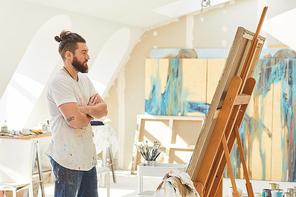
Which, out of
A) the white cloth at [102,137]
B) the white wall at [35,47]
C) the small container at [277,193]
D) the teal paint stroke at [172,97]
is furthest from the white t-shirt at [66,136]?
the teal paint stroke at [172,97]

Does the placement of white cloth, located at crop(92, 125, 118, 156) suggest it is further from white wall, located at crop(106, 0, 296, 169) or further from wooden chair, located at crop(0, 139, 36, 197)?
wooden chair, located at crop(0, 139, 36, 197)

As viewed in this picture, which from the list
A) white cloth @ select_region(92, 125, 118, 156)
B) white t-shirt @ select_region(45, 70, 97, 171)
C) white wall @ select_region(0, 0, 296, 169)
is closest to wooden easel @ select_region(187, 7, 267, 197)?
white t-shirt @ select_region(45, 70, 97, 171)

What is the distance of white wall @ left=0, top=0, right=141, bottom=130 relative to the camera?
4.44m

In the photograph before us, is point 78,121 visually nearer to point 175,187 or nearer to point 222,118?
point 175,187

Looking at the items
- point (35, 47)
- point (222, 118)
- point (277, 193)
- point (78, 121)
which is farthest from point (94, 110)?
point (35, 47)

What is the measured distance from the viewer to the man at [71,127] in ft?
8.37

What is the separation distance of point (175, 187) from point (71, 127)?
2.88 ft

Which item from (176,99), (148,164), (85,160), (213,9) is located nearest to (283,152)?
(176,99)

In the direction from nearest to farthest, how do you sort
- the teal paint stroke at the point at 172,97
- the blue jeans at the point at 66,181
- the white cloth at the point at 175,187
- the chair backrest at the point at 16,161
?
the white cloth at the point at 175,187 → the blue jeans at the point at 66,181 → the chair backrest at the point at 16,161 → the teal paint stroke at the point at 172,97

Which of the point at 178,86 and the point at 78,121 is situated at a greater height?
the point at 178,86

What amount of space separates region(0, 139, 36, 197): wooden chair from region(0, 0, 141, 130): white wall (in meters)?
0.79

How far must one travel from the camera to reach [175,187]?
2.07m

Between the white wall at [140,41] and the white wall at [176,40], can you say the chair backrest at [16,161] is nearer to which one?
the white wall at [140,41]

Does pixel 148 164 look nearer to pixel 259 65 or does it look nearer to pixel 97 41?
pixel 97 41
